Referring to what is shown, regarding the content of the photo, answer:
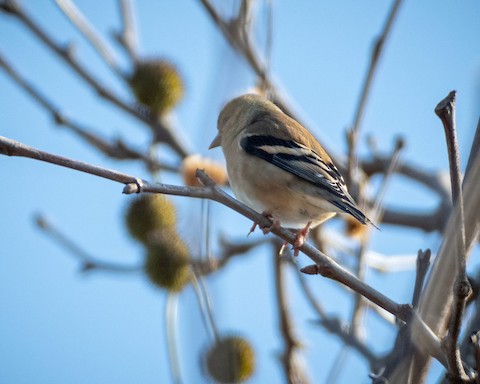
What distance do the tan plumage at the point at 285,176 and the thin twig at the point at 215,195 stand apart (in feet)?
4.31

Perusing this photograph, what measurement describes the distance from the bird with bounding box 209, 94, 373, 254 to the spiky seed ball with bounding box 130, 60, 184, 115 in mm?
2235

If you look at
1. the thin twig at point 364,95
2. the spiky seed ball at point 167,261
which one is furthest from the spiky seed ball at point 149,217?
the thin twig at point 364,95

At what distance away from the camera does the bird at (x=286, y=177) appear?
4094mm

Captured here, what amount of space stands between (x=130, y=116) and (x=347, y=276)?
5216 mm

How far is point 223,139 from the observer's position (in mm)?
5102

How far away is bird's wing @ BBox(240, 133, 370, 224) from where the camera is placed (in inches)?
158

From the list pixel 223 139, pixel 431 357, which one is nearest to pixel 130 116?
pixel 223 139

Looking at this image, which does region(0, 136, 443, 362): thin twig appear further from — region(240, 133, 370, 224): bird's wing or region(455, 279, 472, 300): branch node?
region(240, 133, 370, 224): bird's wing

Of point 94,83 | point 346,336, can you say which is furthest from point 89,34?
point 346,336

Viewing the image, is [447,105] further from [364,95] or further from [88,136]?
[88,136]

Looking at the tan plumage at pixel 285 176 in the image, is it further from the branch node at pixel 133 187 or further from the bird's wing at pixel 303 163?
the branch node at pixel 133 187

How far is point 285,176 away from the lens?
4203mm

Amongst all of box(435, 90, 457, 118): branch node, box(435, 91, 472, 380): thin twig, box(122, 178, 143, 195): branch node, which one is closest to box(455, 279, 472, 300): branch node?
box(435, 91, 472, 380): thin twig

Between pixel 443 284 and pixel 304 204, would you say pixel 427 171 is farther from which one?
pixel 443 284
